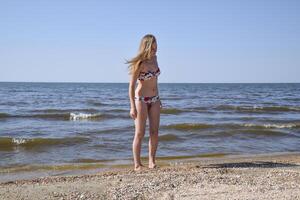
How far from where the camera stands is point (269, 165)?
6887 millimetres

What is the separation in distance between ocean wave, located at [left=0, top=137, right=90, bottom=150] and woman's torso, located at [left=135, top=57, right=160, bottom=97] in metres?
4.64

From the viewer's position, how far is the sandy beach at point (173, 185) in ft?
15.2

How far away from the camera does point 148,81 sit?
5.99 metres

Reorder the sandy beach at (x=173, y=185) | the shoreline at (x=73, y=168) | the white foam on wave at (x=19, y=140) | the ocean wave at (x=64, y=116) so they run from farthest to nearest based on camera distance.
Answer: the ocean wave at (x=64, y=116), the white foam on wave at (x=19, y=140), the shoreline at (x=73, y=168), the sandy beach at (x=173, y=185)

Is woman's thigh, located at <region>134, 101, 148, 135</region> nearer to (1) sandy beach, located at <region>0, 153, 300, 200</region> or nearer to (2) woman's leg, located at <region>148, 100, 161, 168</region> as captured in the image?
(2) woman's leg, located at <region>148, 100, 161, 168</region>

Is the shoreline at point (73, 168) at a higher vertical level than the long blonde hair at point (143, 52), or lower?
lower

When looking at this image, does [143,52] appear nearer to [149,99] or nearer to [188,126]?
[149,99]

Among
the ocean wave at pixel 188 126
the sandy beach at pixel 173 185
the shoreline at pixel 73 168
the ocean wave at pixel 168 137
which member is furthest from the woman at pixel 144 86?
the ocean wave at pixel 188 126

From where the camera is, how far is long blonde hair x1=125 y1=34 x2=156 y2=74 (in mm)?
5844

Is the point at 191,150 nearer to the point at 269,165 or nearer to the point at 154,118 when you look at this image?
the point at 269,165

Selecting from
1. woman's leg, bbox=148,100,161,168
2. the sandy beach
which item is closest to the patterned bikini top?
woman's leg, bbox=148,100,161,168

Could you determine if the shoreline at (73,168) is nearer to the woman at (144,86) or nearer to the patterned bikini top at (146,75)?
the woman at (144,86)

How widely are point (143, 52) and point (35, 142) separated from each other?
5.41 m

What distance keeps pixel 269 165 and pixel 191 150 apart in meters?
2.77
